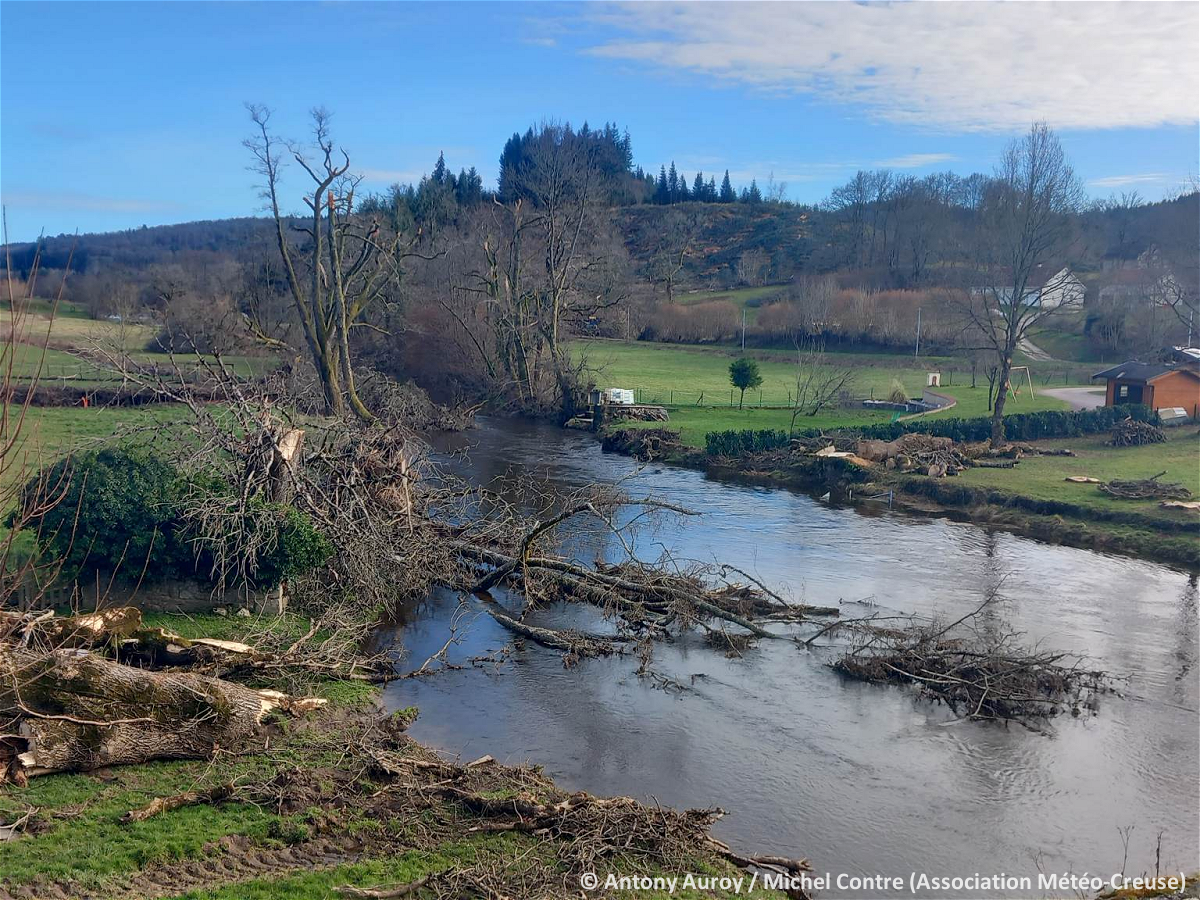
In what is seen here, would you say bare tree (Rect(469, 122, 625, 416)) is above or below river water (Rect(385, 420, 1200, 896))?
above

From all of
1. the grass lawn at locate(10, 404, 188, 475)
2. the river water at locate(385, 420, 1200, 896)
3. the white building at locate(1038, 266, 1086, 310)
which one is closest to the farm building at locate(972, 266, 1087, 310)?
the white building at locate(1038, 266, 1086, 310)

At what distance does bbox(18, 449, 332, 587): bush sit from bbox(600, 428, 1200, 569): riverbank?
20253mm

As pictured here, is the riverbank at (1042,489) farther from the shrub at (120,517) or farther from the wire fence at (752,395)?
the shrub at (120,517)

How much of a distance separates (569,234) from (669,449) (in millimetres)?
21290

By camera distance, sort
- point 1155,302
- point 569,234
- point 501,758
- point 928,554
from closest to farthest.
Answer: point 501,758 → point 928,554 → point 569,234 → point 1155,302

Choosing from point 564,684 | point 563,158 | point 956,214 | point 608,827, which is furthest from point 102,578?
point 956,214

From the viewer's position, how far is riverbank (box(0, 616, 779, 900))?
8242mm

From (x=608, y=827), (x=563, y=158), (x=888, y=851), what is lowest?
(x=888, y=851)

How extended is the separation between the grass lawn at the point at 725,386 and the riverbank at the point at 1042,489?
513cm

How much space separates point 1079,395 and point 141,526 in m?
48.1

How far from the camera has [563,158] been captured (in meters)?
60.8

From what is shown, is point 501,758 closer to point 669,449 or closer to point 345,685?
point 345,685

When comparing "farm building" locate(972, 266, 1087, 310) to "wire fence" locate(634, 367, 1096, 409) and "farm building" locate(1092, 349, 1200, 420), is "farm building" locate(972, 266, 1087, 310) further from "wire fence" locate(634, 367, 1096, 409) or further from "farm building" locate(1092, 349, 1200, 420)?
"wire fence" locate(634, 367, 1096, 409)

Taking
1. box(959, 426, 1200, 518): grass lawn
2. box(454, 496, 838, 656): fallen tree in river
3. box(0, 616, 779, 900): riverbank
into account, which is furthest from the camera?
box(959, 426, 1200, 518): grass lawn
